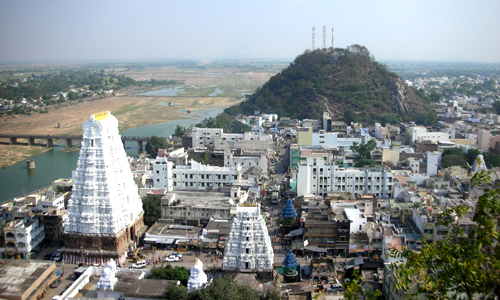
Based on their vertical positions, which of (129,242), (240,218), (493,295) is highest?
(493,295)

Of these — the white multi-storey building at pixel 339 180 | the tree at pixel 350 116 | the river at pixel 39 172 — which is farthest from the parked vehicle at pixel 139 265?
the tree at pixel 350 116

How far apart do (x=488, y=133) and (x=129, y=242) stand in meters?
30.8

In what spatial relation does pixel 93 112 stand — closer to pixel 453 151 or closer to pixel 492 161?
pixel 453 151

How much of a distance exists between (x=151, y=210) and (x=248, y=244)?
7.88 meters

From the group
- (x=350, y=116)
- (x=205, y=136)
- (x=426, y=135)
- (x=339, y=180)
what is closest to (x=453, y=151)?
(x=426, y=135)

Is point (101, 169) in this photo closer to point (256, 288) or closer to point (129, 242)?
point (129, 242)

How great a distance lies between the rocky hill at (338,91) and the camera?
54.0 m

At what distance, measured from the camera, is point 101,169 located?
18828 millimetres

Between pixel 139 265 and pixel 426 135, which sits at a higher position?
pixel 426 135

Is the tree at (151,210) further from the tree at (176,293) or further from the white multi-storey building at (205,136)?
the white multi-storey building at (205,136)

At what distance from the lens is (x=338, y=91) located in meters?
57.2

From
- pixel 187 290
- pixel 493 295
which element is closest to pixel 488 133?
pixel 187 290

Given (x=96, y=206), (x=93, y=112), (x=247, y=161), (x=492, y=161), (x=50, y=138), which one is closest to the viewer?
(x=96, y=206)

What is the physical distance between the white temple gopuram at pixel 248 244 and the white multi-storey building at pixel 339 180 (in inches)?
399
